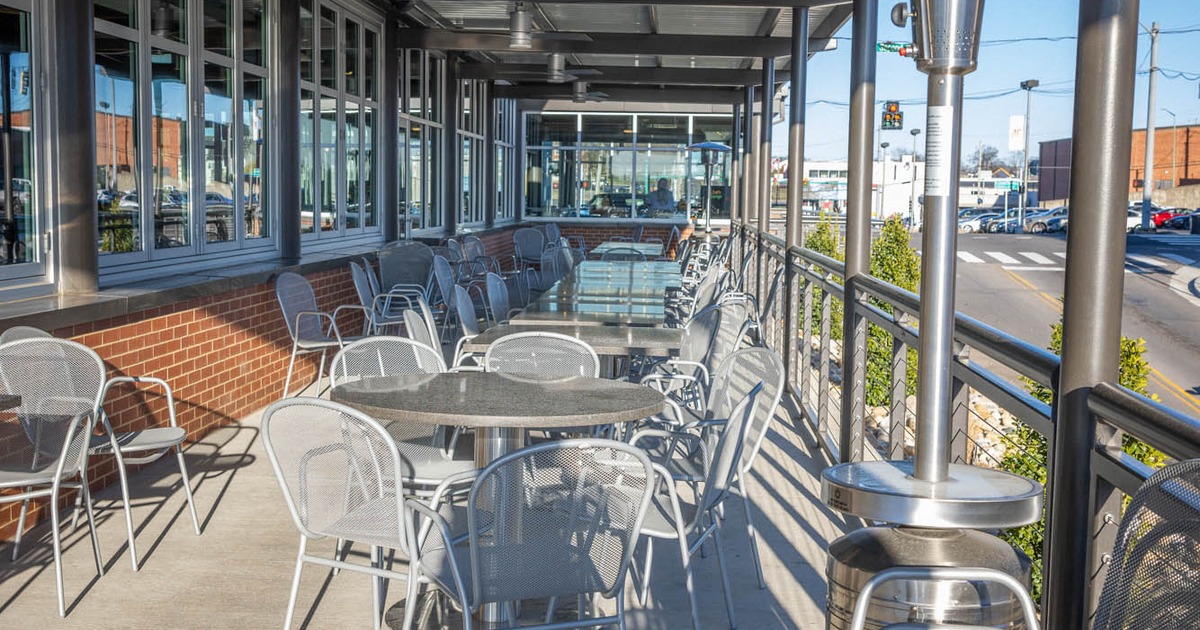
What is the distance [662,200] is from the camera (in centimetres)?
2197

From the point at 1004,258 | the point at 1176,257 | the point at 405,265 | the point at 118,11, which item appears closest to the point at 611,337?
the point at 118,11

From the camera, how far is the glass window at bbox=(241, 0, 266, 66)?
7711mm

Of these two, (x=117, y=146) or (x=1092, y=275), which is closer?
(x=1092, y=275)

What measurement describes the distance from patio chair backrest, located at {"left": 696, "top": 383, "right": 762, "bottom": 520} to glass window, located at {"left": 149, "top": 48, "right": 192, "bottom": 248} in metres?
4.26

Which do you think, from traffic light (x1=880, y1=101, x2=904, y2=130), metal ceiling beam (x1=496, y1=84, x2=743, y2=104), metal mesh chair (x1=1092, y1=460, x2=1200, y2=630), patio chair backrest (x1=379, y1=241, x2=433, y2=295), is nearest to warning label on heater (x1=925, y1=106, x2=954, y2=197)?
metal mesh chair (x1=1092, y1=460, x2=1200, y2=630)

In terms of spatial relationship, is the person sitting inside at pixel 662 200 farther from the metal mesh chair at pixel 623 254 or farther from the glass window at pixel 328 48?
the glass window at pixel 328 48

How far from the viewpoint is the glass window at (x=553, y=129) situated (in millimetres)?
22312

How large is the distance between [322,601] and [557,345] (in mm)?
1070

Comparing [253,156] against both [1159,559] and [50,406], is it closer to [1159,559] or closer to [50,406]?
[50,406]

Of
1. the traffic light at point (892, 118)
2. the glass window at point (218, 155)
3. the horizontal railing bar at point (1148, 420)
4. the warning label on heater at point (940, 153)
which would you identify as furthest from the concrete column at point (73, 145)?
the traffic light at point (892, 118)

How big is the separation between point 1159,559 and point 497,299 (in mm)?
4894

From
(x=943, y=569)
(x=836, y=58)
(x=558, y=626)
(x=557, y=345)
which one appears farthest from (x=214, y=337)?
(x=836, y=58)

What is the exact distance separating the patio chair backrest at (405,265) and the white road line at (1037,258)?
27023mm

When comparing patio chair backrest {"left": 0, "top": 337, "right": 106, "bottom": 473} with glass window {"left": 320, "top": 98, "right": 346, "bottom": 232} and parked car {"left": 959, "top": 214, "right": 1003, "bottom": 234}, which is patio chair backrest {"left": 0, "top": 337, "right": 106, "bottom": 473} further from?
parked car {"left": 959, "top": 214, "right": 1003, "bottom": 234}
